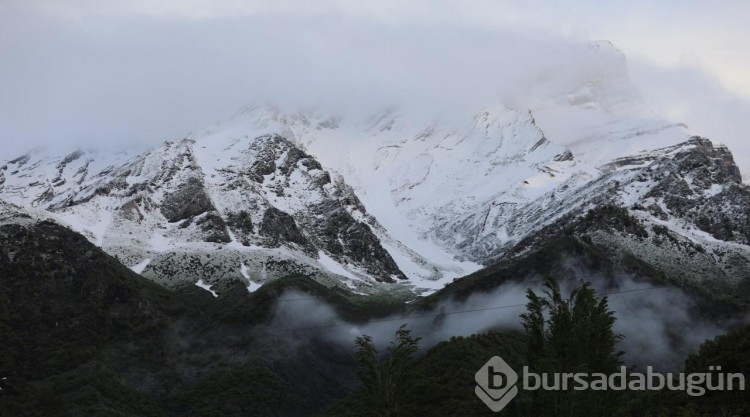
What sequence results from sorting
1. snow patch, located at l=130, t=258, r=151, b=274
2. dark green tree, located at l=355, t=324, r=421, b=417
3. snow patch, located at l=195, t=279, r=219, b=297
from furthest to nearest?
snow patch, located at l=130, t=258, r=151, b=274 < snow patch, located at l=195, t=279, r=219, b=297 < dark green tree, located at l=355, t=324, r=421, b=417

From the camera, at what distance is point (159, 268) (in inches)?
7515

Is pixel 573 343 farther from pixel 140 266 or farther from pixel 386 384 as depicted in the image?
pixel 140 266

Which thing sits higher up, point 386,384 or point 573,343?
point 573,343

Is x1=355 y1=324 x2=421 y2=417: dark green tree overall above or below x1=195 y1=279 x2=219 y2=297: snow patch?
above

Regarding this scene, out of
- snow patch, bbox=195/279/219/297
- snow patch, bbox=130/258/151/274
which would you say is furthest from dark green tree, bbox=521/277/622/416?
snow patch, bbox=130/258/151/274

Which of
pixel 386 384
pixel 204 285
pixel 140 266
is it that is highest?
pixel 386 384

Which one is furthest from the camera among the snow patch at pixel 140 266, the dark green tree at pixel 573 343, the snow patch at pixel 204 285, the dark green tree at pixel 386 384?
the snow patch at pixel 140 266

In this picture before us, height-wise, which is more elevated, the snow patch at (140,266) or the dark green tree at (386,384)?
the dark green tree at (386,384)

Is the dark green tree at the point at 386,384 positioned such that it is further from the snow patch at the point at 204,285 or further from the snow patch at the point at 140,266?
the snow patch at the point at 140,266

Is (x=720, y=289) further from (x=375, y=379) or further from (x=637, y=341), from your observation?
(x=375, y=379)

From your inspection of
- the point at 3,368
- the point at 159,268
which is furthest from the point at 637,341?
the point at 159,268

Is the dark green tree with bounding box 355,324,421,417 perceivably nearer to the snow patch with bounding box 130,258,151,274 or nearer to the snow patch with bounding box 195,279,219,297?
the snow patch with bounding box 195,279,219,297

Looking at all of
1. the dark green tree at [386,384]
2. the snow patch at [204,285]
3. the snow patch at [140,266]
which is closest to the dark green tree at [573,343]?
the dark green tree at [386,384]

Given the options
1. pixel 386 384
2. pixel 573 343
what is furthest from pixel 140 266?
pixel 573 343
